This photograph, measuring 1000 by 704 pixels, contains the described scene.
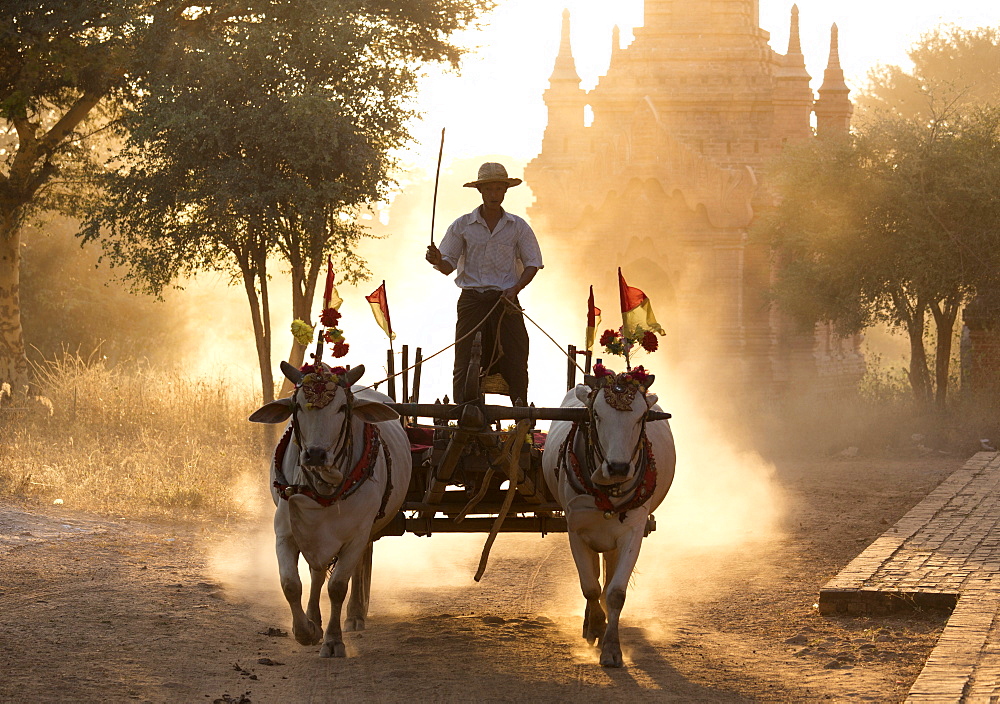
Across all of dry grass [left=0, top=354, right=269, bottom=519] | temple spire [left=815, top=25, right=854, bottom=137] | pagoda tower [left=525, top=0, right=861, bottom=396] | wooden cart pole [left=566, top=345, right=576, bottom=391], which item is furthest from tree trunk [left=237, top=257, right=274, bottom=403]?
temple spire [left=815, top=25, right=854, bottom=137]

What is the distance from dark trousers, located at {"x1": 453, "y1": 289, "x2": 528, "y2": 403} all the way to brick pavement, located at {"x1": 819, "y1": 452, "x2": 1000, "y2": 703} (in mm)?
2743

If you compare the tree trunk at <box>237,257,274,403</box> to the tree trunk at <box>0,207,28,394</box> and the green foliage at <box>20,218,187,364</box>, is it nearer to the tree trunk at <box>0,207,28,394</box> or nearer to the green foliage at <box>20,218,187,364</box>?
the tree trunk at <box>0,207,28,394</box>

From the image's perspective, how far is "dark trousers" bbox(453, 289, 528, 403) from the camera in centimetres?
891

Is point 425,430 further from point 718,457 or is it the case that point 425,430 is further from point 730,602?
point 718,457

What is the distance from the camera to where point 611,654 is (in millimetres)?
7578

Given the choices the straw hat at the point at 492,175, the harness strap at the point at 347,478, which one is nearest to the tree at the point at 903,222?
the straw hat at the point at 492,175

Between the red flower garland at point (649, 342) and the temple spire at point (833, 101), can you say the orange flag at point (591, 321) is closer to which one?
the red flower garland at point (649, 342)

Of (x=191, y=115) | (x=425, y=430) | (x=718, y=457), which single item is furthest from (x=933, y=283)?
(x=425, y=430)

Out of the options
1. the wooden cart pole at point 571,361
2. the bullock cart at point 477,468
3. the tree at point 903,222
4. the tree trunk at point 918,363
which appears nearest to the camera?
the bullock cart at point 477,468

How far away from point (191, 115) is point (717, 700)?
43.0ft

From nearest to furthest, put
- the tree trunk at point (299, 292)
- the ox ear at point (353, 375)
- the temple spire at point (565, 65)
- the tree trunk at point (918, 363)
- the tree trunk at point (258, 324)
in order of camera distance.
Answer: the ox ear at point (353, 375) < the tree trunk at point (258, 324) < the tree trunk at point (299, 292) < the tree trunk at point (918, 363) < the temple spire at point (565, 65)

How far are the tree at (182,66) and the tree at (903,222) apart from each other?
8409 mm

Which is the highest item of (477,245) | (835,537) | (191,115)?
(191,115)

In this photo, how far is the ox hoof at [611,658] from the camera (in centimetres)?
756
